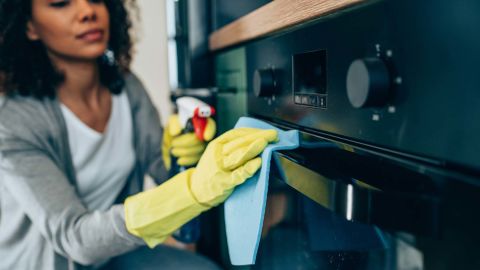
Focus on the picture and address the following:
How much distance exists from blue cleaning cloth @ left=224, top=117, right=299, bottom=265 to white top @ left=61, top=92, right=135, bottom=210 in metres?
0.54

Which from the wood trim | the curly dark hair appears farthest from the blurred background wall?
the wood trim

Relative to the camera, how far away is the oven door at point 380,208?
0.27 metres

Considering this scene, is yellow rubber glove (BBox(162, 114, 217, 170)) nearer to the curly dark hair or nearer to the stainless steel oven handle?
the curly dark hair

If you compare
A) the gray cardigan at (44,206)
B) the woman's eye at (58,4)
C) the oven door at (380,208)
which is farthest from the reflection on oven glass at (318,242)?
the woman's eye at (58,4)

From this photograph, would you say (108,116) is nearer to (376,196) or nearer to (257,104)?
(257,104)

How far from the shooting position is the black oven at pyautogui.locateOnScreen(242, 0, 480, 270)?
0.87ft

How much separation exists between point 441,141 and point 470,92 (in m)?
0.04

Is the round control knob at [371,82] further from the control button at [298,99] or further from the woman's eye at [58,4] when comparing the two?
the woman's eye at [58,4]

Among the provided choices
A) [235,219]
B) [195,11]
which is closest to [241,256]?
[235,219]

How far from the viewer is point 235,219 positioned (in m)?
0.54

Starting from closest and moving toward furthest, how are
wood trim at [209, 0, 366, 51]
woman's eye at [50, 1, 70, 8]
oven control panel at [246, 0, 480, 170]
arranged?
oven control panel at [246, 0, 480, 170] < wood trim at [209, 0, 366, 51] < woman's eye at [50, 1, 70, 8]

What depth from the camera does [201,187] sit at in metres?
0.58

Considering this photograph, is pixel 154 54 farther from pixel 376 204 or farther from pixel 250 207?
pixel 376 204

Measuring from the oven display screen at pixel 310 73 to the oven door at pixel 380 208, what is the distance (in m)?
0.05
